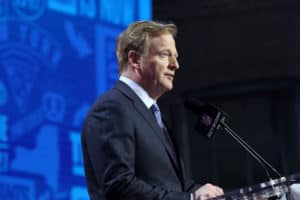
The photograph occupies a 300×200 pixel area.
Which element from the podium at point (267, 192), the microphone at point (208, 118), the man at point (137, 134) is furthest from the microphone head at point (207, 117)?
the podium at point (267, 192)

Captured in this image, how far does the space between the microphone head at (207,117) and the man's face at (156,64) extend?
0.64ft

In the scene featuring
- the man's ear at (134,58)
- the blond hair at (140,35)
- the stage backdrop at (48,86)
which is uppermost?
the blond hair at (140,35)

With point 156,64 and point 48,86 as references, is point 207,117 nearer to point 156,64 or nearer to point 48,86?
point 156,64

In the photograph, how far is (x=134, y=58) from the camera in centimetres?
238

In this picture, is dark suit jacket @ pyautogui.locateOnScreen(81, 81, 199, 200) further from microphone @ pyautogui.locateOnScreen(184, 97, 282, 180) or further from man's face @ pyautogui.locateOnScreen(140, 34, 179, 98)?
microphone @ pyautogui.locateOnScreen(184, 97, 282, 180)

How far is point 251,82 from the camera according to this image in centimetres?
679

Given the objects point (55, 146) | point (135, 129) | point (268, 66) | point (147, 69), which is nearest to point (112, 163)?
point (135, 129)

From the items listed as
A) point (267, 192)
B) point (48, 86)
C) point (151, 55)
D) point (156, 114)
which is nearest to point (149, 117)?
point (156, 114)

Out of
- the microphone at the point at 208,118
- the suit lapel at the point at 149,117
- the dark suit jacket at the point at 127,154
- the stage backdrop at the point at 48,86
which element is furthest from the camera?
the stage backdrop at the point at 48,86

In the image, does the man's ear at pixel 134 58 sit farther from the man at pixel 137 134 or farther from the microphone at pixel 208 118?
the microphone at pixel 208 118

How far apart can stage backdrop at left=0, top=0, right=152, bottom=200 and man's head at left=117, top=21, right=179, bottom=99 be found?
5.33 feet

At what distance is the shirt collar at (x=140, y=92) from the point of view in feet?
7.74

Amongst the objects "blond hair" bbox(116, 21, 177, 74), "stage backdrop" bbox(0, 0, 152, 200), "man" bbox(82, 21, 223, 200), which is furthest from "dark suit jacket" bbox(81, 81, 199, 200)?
"stage backdrop" bbox(0, 0, 152, 200)

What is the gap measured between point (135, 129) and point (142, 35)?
1.05 ft
